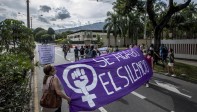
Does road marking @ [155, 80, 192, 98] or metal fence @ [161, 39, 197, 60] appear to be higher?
metal fence @ [161, 39, 197, 60]

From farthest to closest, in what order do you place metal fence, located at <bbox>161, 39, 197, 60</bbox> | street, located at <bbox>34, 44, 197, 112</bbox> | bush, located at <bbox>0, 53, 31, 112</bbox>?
metal fence, located at <bbox>161, 39, 197, 60</bbox> < street, located at <bbox>34, 44, 197, 112</bbox> < bush, located at <bbox>0, 53, 31, 112</bbox>

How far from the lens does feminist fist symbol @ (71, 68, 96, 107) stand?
19.9 ft

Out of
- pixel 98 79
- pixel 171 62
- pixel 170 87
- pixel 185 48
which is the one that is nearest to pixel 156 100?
pixel 170 87

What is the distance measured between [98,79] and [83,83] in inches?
20.5

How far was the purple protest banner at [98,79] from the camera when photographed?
19.7 ft

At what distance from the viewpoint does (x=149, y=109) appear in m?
8.77

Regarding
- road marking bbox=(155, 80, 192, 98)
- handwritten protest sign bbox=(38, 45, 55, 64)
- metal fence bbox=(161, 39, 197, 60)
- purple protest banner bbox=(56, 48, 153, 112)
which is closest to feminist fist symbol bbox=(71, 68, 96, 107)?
purple protest banner bbox=(56, 48, 153, 112)

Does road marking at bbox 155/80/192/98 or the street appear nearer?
the street

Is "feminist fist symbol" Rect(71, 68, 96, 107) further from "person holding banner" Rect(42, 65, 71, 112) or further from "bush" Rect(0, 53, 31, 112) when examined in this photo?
"bush" Rect(0, 53, 31, 112)

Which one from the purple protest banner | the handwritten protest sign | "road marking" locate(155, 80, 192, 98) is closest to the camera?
the purple protest banner

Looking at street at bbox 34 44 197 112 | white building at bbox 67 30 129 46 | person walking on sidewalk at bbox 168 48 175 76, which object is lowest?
street at bbox 34 44 197 112

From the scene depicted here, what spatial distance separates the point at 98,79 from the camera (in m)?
6.61

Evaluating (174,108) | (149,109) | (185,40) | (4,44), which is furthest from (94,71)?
(185,40)

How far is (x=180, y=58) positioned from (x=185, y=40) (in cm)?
208
